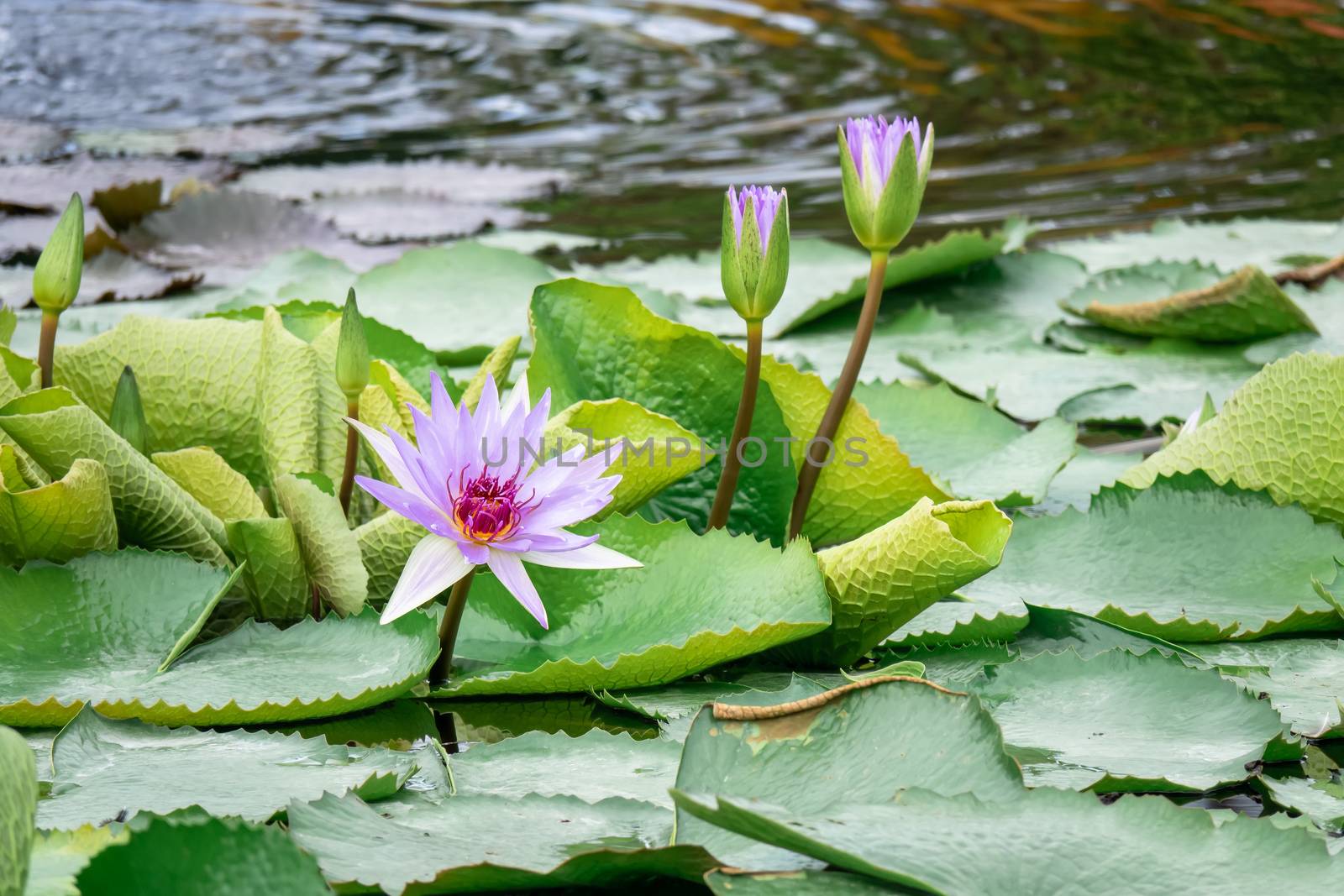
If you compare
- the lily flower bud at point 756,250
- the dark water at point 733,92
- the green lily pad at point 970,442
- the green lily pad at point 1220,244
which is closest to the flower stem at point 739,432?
the lily flower bud at point 756,250

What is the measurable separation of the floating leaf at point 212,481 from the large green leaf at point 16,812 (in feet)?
1.52

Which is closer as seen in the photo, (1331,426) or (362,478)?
(362,478)

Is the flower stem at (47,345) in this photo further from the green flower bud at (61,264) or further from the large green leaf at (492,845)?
the large green leaf at (492,845)

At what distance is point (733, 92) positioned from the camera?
377 centimetres

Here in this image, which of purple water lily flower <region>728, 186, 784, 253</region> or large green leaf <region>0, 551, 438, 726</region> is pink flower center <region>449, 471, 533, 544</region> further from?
purple water lily flower <region>728, 186, 784, 253</region>

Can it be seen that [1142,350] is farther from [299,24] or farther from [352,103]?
[299,24]

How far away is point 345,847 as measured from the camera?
0.69 m

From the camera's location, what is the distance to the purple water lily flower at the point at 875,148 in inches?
38.3

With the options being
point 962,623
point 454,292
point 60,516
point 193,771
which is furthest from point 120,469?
point 454,292

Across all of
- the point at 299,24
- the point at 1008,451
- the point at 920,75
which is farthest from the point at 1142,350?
the point at 299,24

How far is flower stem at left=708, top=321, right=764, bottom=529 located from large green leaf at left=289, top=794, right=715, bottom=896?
12.4 inches

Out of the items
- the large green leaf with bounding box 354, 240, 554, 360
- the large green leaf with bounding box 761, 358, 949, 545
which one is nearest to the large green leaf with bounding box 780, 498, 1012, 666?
→ the large green leaf with bounding box 761, 358, 949, 545

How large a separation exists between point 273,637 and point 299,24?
4027mm

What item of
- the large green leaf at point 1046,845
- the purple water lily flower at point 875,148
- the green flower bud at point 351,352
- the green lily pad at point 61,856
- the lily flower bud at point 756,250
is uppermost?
the purple water lily flower at point 875,148
